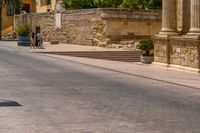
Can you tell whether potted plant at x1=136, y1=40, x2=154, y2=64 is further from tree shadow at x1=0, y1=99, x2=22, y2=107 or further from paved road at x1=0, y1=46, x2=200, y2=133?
tree shadow at x1=0, y1=99, x2=22, y2=107

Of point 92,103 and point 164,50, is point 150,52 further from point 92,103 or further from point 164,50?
point 92,103

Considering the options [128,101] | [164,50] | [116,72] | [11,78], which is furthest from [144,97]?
[164,50]

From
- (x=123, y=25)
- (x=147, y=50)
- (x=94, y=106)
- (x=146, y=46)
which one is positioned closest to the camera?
(x=94, y=106)

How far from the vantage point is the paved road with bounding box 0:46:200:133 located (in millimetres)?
8930

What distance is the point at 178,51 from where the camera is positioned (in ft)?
78.8

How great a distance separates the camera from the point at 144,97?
1345 cm

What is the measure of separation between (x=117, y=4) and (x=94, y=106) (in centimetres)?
4161

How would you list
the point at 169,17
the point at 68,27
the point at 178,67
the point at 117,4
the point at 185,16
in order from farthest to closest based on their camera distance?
the point at 117,4, the point at 68,27, the point at 185,16, the point at 169,17, the point at 178,67

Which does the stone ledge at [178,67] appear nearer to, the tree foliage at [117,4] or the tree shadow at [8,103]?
A: the tree shadow at [8,103]

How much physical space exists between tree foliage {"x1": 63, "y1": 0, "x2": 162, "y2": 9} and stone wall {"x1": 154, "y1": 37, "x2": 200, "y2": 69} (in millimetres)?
24580

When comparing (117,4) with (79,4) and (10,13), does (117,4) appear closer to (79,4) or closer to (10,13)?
(79,4)

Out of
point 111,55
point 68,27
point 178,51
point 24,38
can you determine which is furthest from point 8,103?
point 68,27

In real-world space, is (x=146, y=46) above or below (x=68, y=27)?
below

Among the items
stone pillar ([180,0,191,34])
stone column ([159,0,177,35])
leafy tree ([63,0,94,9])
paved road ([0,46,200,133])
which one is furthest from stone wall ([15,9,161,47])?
paved road ([0,46,200,133])
